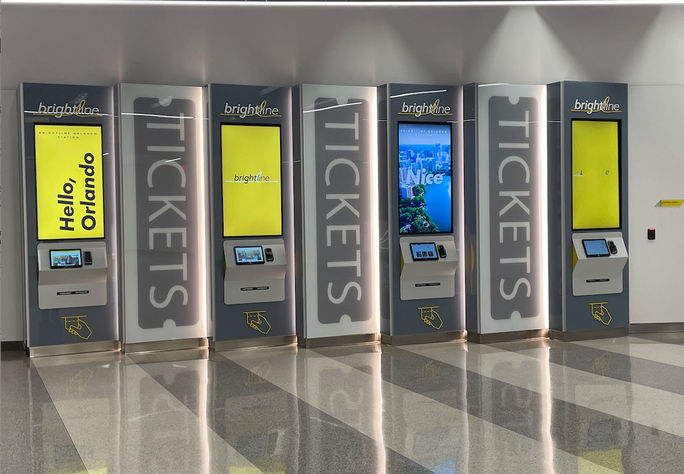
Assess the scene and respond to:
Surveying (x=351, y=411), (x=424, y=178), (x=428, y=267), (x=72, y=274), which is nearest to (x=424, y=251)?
(x=428, y=267)

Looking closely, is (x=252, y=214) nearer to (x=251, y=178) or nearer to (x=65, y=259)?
(x=251, y=178)

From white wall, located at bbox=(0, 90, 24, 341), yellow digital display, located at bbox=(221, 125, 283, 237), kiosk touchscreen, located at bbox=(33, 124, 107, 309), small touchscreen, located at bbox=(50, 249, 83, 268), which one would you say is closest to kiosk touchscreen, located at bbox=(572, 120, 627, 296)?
yellow digital display, located at bbox=(221, 125, 283, 237)

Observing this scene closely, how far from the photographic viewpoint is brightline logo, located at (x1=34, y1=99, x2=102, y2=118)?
8000 millimetres

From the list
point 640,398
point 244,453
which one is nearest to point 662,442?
point 640,398

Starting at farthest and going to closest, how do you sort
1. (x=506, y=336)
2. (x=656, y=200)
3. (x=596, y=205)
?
(x=656, y=200), (x=596, y=205), (x=506, y=336)

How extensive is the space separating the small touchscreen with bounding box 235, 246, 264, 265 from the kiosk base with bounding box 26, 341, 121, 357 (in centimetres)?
160

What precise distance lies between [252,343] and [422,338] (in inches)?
75.4

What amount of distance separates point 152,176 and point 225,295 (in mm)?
1476

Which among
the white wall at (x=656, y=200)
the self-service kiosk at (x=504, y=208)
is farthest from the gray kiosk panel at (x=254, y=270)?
the white wall at (x=656, y=200)

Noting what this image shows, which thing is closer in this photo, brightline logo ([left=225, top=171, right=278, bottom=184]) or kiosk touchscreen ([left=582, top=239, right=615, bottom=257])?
brightline logo ([left=225, top=171, right=278, bottom=184])

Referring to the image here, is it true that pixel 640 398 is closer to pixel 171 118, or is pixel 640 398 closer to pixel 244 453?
pixel 244 453

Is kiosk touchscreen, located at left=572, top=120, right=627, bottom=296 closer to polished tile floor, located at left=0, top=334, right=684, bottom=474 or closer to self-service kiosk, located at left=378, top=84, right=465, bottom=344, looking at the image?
polished tile floor, located at left=0, top=334, right=684, bottom=474

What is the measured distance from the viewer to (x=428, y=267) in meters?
8.81

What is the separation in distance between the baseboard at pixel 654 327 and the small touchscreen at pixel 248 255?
4.69m
